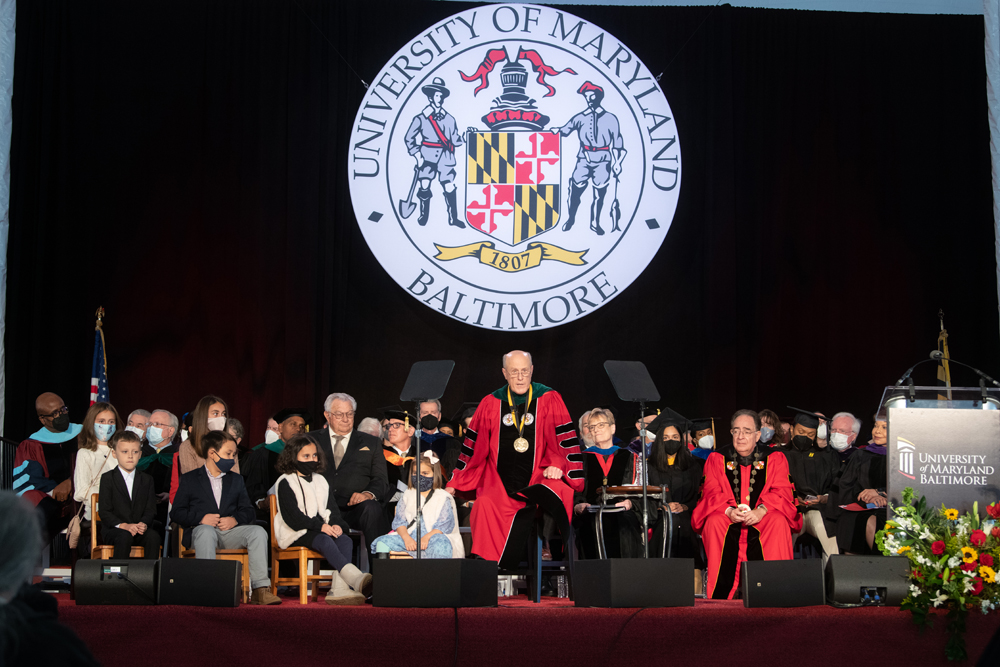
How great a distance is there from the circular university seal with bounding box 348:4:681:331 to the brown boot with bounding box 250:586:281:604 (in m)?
3.66

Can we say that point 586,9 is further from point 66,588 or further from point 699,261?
point 66,588

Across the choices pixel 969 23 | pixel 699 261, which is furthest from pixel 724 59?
pixel 969 23

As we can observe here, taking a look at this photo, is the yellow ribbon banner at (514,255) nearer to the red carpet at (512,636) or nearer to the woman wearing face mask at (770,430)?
the woman wearing face mask at (770,430)

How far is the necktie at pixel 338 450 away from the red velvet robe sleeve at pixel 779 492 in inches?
107

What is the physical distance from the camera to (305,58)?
8.66 meters

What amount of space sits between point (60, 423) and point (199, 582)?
3304 millimetres

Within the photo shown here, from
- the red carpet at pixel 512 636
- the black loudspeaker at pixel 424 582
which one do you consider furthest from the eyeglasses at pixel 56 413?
the black loudspeaker at pixel 424 582

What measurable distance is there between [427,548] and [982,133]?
21.5 feet

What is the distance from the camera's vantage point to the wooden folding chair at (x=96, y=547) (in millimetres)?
5766

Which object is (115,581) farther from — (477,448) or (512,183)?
(512,183)

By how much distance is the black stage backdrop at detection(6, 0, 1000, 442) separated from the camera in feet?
27.8

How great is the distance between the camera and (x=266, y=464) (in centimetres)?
678

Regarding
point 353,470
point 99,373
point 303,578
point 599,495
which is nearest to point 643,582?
point 599,495

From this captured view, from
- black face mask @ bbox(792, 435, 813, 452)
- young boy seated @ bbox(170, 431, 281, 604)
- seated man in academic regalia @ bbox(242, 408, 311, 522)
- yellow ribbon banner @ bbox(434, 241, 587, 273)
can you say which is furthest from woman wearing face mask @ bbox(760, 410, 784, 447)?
young boy seated @ bbox(170, 431, 281, 604)
